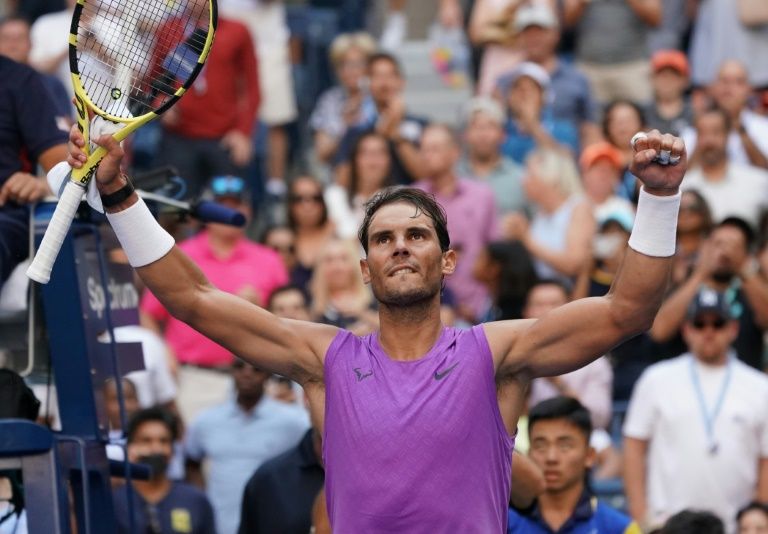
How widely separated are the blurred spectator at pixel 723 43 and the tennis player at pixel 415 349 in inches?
363

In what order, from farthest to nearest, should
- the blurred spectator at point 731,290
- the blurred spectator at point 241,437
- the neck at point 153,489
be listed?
the blurred spectator at point 731,290 → the blurred spectator at point 241,437 → the neck at point 153,489

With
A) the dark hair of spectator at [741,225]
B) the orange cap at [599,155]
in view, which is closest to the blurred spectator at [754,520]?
the dark hair of spectator at [741,225]

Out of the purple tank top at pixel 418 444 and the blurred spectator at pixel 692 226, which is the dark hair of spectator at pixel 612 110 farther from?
the purple tank top at pixel 418 444

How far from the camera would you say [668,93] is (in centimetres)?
1311

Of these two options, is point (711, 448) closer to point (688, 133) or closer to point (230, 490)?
point (230, 490)

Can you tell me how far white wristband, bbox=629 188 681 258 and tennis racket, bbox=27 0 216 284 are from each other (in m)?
1.44

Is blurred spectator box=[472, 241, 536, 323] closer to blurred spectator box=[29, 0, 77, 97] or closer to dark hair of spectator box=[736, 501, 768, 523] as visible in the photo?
dark hair of spectator box=[736, 501, 768, 523]

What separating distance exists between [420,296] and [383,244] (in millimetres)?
206

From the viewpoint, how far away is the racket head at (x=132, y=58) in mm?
5461

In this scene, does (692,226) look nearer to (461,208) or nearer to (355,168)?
(461,208)

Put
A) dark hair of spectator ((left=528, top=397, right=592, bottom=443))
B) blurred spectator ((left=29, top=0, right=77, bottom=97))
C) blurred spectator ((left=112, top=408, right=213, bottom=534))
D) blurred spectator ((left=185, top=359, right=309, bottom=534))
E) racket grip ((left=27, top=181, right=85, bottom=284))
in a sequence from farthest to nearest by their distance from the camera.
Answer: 1. blurred spectator ((left=29, top=0, right=77, bottom=97))
2. blurred spectator ((left=185, top=359, right=309, bottom=534))
3. blurred spectator ((left=112, top=408, right=213, bottom=534))
4. dark hair of spectator ((left=528, top=397, right=592, bottom=443))
5. racket grip ((left=27, top=181, right=85, bottom=284))

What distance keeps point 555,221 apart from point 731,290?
5.56ft

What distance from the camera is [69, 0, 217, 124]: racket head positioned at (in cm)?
546

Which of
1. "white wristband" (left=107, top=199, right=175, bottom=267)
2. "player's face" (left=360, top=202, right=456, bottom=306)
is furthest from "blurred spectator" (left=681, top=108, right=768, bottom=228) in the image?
"white wristband" (left=107, top=199, right=175, bottom=267)
